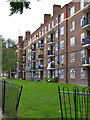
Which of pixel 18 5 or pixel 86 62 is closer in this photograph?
pixel 18 5

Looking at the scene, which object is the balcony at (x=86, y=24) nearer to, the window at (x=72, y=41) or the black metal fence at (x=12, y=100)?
the window at (x=72, y=41)

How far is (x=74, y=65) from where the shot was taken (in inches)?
→ 1238

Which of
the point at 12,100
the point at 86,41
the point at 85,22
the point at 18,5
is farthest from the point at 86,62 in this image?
the point at 18,5

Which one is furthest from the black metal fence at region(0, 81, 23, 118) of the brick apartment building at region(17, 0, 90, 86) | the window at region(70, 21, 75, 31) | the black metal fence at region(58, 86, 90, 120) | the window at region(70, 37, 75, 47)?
the window at region(70, 21, 75, 31)

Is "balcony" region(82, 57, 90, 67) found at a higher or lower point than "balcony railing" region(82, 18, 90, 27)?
lower

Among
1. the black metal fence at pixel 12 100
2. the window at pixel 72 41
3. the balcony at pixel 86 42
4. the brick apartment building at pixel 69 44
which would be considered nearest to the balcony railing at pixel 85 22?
the brick apartment building at pixel 69 44

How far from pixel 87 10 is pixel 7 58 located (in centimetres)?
1337

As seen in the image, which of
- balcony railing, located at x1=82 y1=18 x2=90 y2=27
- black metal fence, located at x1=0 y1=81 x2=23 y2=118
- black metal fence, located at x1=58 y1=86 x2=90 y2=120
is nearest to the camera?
black metal fence, located at x1=58 y1=86 x2=90 y2=120

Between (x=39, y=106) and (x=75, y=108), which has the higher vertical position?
(x=75, y=108)

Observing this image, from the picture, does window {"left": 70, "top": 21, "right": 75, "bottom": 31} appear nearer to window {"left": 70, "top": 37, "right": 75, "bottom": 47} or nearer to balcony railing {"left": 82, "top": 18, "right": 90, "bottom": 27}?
window {"left": 70, "top": 37, "right": 75, "bottom": 47}

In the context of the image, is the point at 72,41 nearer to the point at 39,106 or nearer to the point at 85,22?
the point at 85,22

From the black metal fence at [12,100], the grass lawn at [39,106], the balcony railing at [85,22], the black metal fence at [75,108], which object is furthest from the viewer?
the balcony railing at [85,22]

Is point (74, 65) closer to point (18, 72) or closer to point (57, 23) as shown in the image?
point (57, 23)

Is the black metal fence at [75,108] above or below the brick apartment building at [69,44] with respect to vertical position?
below
